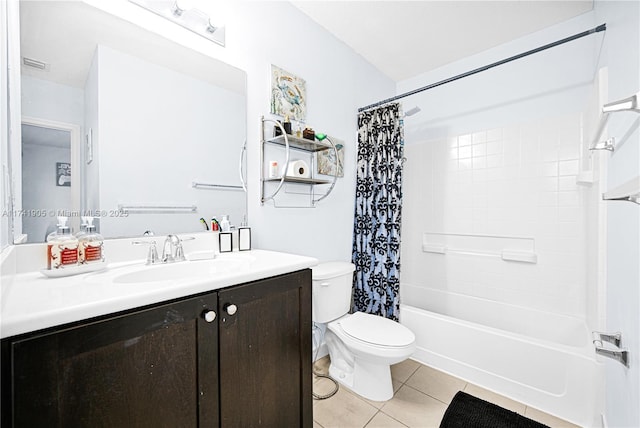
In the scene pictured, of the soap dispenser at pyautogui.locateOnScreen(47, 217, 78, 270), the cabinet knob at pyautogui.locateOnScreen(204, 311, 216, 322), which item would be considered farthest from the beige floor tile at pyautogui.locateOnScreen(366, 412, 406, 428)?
the soap dispenser at pyautogui.locateOnScreen(47, 217, 78, 270)

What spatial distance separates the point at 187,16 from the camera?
1358 mm

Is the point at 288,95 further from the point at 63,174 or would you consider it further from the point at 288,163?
the point at 63,174

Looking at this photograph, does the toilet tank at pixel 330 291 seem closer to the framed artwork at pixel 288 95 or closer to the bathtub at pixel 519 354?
the bathtub at pixel 519 354

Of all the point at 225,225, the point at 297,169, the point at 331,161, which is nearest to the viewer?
the point at 225,225

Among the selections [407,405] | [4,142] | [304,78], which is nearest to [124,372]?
[4,142]

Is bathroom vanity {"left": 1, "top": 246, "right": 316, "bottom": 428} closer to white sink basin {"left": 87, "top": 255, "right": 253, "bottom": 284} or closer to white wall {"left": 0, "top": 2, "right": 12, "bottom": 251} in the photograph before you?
white sink basin {"left": 87, "top": 255, "right": 253, "bottom": 284}

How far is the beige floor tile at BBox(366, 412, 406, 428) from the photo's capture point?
1.46 metres

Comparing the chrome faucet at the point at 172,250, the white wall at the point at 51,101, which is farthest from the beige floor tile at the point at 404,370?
the white wall at the point at 51,101

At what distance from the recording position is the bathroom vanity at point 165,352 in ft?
1.97

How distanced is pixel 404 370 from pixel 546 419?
2.55 feet

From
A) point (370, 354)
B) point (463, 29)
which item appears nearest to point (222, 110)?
point (370, 354)

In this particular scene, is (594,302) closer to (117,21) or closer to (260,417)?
(260,417)

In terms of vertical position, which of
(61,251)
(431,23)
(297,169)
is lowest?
(61,251)

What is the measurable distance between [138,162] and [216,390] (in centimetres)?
96
